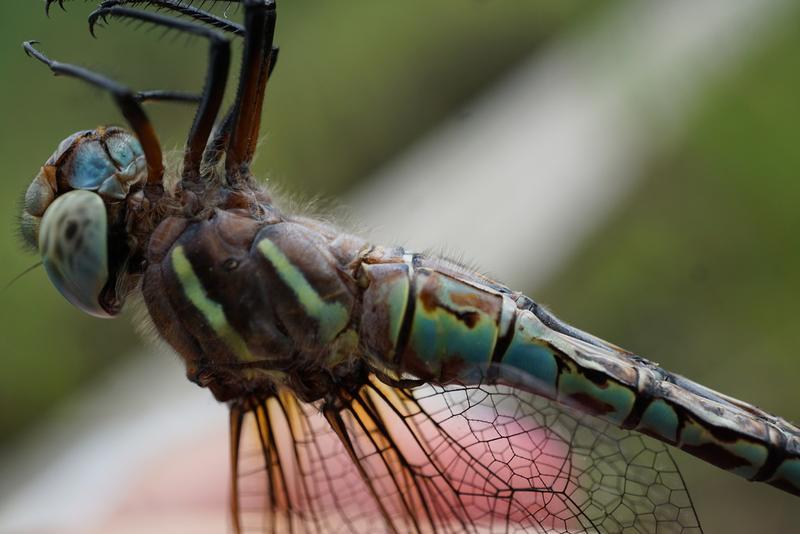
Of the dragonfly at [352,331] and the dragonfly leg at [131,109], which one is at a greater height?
the dragonfly leg at [131,109]

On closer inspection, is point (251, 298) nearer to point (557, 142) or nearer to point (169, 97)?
point (169, 97)

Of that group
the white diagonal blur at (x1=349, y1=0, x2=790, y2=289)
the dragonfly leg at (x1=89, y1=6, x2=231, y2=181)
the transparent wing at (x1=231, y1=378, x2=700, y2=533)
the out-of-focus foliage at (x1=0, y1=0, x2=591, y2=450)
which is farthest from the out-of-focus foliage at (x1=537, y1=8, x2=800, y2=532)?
the dragonfly leg at (x1=89, y1=6, x2=231, y2=181)

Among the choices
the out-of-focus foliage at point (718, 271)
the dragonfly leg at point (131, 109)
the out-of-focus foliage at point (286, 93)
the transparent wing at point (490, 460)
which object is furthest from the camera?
the out-of-focus foliage at point (286, 93)

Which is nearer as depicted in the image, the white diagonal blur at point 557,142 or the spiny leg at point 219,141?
the spiny leg at point 219,141

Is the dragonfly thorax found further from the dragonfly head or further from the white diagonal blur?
the white diagonal blur

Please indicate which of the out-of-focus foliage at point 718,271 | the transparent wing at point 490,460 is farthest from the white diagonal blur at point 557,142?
the transparent wing at point 490,460

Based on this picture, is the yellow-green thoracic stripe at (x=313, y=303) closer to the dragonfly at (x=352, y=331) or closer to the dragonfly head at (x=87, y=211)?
the dragonfly at (x=352, y=331)
